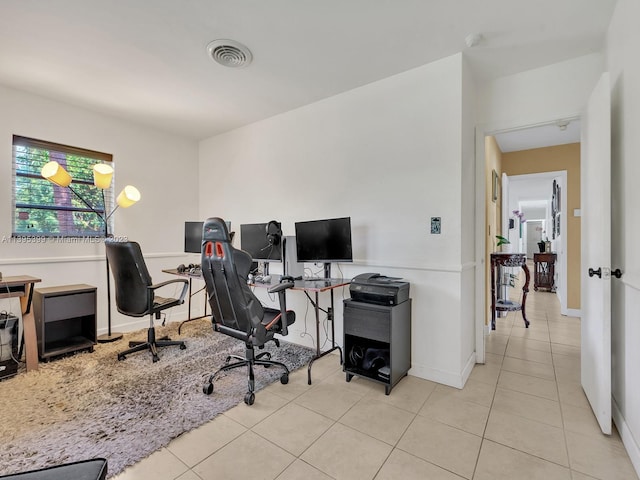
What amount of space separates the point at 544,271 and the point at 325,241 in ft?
19.7

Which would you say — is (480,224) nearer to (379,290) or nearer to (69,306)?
(379,290)

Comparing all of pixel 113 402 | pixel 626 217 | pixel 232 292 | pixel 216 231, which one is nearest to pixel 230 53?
pixel 216 231

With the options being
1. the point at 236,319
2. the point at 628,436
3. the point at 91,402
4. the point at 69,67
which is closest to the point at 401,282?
the point at 236,319

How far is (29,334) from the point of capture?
265 cm

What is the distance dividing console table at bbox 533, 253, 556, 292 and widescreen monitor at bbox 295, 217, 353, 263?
5.36 metres

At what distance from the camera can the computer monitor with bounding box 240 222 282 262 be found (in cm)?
323

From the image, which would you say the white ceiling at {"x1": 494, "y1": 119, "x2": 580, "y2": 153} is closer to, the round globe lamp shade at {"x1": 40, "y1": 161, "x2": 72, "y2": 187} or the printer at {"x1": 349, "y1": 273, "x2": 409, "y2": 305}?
the printer at {"x1": 349, "y1": 273, "x2": 409, "y2": 305}

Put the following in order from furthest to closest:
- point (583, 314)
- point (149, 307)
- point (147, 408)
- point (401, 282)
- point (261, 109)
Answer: point (261, 109), point (149, 307), point (401, 282), point (583, 314), point (147, 408)

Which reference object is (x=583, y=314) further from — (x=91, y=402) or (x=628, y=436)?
(x=91, y=402)

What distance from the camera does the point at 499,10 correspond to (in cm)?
196

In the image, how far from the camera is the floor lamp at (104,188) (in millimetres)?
2934

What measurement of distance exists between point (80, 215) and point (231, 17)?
2.91 m

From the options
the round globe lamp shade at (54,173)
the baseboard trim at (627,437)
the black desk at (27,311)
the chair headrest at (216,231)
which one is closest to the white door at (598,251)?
the baseboard trim at (627,437)

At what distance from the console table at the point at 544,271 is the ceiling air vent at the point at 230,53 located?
6456 millimetres
